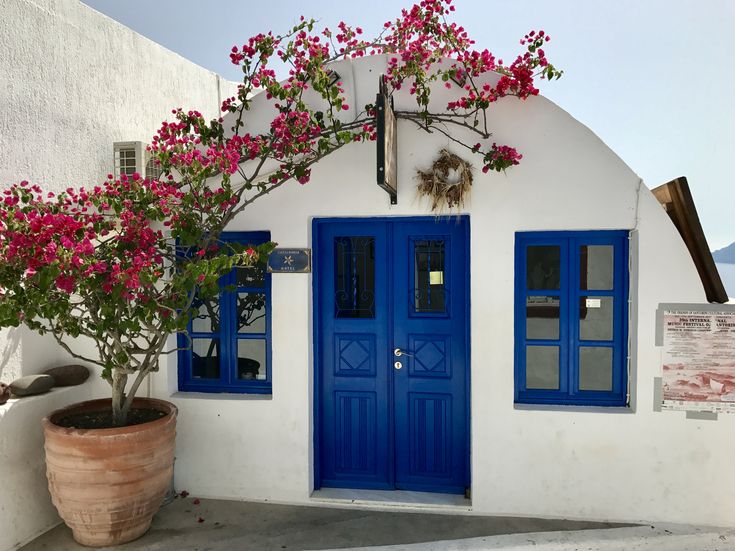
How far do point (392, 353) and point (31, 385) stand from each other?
277 cm

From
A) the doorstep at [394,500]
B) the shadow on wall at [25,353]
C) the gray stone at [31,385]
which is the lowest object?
the doorstep at [394,500]

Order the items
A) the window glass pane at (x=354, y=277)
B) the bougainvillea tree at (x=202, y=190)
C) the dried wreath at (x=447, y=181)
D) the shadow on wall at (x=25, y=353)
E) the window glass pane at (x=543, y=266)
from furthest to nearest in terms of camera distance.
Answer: the window glass pane at (x=354, y=277) → the window glass pane at (x=543, y=266) → the dried wreath at (x=447, y=181) → the shadow on wall at (x=25, y=353) → the bougainvillea tree at (x=202, y=190)

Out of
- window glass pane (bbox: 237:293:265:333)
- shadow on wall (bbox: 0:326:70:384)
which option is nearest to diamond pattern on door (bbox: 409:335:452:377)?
window glass pane (bbox: 237:293:265:333)

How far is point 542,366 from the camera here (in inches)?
191

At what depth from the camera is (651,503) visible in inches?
177

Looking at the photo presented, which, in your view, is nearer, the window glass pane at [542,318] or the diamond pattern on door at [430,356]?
the window glass pane at [542,318]

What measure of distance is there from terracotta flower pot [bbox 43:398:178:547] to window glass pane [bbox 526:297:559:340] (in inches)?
116

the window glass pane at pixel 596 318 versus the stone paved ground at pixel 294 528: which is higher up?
the window glass pane at pixel 596 318

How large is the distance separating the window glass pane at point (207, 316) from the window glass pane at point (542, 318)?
265 centimetres

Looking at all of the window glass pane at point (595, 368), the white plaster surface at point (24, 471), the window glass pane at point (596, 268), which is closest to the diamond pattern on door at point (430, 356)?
the window glass pane at point (595, 368)

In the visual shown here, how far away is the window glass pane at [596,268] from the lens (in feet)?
15.3

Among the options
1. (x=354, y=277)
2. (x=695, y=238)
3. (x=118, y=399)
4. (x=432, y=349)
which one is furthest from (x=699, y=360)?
(x=118, y=399)

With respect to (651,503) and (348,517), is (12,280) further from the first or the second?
(651,503)

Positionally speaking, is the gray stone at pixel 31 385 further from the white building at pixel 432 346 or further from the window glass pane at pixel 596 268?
the window glass pane at pixel 596 268
